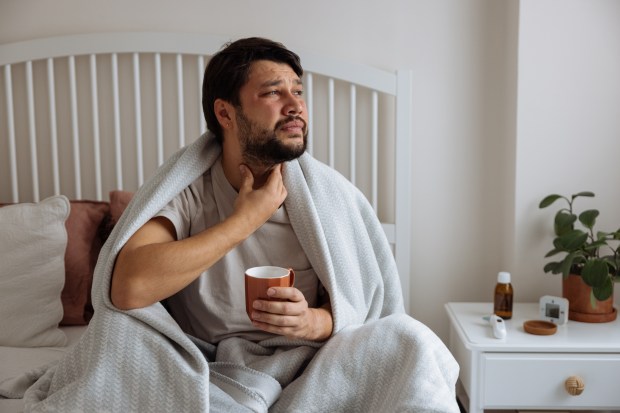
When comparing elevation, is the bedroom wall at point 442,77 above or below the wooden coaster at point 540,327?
above

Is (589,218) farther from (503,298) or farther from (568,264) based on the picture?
(503,298)

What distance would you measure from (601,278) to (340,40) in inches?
43.7

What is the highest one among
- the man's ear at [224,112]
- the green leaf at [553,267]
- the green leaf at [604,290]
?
the man's ear at [224,112]

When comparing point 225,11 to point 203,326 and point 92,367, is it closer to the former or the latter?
point 203,326

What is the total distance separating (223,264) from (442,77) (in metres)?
1.12

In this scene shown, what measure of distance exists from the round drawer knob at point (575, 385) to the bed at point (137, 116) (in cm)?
58

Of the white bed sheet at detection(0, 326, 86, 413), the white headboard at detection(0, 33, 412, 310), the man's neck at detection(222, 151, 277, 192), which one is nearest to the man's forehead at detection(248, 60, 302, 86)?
the man's neck at detection(222, 151, 277, 192)

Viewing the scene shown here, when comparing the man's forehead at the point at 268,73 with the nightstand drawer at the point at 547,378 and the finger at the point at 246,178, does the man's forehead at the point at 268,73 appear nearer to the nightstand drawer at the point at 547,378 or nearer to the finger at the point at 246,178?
the finger at the point at 246,178

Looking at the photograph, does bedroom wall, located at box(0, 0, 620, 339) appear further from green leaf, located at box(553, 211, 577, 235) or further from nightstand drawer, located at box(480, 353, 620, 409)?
nightstand drawer, located at box(480, 353, 620, 409)

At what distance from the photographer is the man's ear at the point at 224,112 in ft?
4.58

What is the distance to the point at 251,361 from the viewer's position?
4.22 feet

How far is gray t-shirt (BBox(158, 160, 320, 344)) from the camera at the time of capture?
52.4 inches

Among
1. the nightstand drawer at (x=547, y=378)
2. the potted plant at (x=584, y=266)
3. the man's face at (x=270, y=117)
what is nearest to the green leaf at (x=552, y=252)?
the potted plant at (x=584, y=266)

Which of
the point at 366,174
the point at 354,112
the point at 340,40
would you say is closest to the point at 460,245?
the point at 366,174
